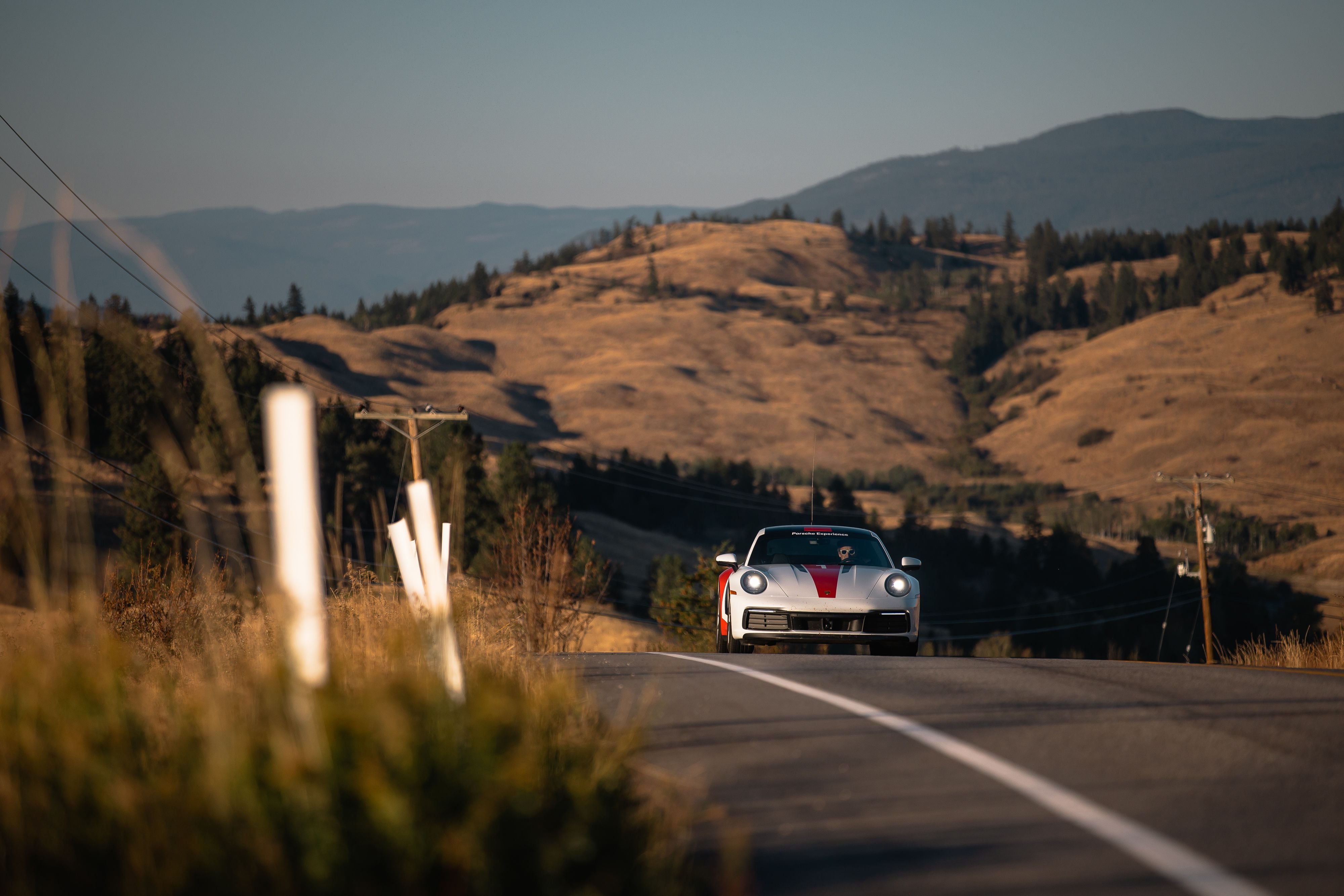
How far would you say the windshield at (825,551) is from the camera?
1255 centimetres

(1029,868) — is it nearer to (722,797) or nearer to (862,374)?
(722,797)

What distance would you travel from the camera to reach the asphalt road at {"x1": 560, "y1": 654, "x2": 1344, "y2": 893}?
388 cm

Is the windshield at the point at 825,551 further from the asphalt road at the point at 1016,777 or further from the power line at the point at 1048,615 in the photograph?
the power line at the point at 1048,615

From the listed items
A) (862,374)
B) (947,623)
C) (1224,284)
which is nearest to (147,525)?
(947,623)

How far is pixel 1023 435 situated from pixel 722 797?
15679 cm

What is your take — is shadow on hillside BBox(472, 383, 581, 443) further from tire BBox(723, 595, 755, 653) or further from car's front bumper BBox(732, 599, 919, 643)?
car's front bumper BBox(732, 599, 919, 643)

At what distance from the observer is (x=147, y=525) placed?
165 feet

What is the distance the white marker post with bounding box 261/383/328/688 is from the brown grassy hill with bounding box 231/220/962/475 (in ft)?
432

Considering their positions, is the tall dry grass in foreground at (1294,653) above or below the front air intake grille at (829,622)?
below

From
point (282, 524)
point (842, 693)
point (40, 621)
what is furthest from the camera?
point (842, 693)

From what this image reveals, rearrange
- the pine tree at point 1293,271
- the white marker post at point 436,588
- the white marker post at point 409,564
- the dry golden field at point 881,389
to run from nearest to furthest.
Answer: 1. the white marker post at point 436,588
2. the white marker post at point 409,564
3. the dry golden field at point 881,389
4. the pine tree at point 1293,271

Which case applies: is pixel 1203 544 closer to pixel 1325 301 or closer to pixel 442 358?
pixel 1325 301

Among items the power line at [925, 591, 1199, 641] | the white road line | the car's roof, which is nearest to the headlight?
the car's roof

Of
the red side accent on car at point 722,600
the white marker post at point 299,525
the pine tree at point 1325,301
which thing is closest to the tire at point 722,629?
the red side accent on car at point 722,600
